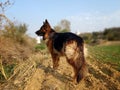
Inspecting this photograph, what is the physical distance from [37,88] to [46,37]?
260 centimetres

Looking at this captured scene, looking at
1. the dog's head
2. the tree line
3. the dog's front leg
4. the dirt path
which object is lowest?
the tree line

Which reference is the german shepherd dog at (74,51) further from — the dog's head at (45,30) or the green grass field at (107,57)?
the green grass field at (107,57)

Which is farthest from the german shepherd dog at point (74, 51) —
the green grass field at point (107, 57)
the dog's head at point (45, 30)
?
the green grass field at point (107, 57)

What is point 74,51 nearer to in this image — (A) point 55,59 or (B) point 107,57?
(A) point 55,59

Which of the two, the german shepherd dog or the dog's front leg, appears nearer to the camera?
the german shepherd dog

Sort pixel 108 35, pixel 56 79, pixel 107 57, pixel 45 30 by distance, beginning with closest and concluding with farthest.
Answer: pixel 56 79 → pixel 45 30 → pixel 107 57 → pixel 108 35

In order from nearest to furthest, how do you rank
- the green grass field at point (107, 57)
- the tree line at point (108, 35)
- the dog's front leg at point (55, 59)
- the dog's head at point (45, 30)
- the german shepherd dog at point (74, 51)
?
the german shepherd dog at point (74, 51), the dog's front leg at point (55, 59), the dog's head at point (45, 30), the green grass field at point (107, 57), the tree line at point (108, 35)

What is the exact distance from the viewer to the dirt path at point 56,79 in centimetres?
791

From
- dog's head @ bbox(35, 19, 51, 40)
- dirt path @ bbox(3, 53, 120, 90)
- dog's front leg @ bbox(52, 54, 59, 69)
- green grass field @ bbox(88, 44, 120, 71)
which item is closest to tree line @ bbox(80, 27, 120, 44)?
green grass field @ bbox(88, 44, 120, 71)

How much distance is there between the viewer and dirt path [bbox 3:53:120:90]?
7906 mm

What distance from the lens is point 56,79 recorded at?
8.60 metres

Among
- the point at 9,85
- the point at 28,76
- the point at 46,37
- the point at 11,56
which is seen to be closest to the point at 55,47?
the point at 46,37

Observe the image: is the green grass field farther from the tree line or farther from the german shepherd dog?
the tree line

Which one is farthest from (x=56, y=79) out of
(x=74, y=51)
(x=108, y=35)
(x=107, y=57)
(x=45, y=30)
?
(x=108, y=35)
